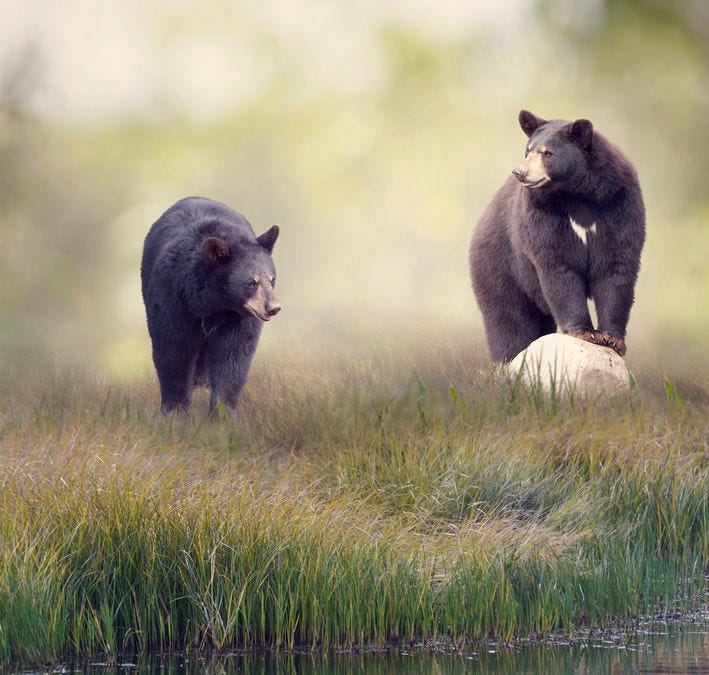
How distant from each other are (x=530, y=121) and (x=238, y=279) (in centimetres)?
243

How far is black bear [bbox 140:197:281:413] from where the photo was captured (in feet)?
30.2

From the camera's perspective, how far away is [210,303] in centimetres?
930

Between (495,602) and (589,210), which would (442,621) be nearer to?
(495,602)

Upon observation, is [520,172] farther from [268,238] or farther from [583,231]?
[268,238]

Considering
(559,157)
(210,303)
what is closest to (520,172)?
(559,157)

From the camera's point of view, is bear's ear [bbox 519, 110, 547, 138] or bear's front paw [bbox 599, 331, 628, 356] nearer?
bear's front paw [bbox 599, 331, 628, 356]

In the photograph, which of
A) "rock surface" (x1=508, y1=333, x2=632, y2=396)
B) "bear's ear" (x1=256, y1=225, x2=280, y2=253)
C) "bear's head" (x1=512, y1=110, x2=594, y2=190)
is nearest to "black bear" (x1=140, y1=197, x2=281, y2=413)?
"bear's ear" (x1=256, y1=225, x2=280, y2=253)

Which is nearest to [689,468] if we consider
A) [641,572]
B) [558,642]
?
[641,572]

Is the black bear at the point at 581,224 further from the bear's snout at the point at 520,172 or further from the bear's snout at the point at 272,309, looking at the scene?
the bear's snout at the point at 272,309

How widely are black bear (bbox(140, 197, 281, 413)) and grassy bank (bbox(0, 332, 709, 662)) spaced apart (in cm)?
83

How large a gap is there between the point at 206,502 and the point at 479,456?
1910mm

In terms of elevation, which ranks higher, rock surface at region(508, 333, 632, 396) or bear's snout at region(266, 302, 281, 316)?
bear's snout at region(266, 302, 281, 316)

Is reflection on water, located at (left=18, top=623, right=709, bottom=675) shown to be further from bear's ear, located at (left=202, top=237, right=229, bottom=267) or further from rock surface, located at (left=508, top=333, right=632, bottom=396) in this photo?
bear's ear, located at (left=202, top=237, right=229, bottom=267)

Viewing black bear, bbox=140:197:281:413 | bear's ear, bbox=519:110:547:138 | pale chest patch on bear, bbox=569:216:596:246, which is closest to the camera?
pale chest patch on bear, bbox=569:216:596:246
